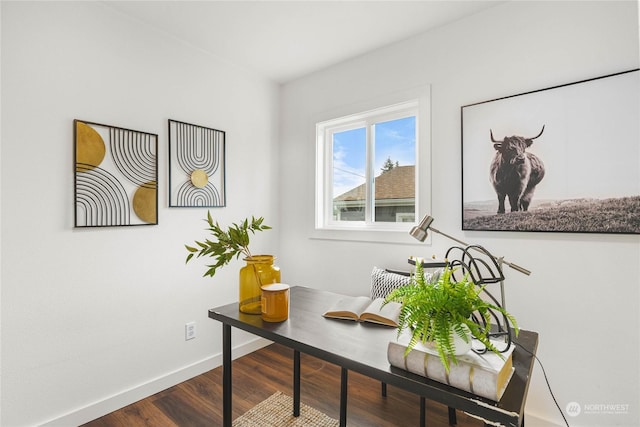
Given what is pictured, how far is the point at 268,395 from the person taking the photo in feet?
6.93

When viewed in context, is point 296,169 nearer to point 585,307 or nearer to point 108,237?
point 108,237

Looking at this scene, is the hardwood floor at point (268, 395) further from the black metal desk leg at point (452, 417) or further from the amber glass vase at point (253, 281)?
the amber glass vase at point (253, 281)

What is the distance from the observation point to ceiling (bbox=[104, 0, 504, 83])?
6.25ft

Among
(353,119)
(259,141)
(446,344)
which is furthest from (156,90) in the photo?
(446,344)

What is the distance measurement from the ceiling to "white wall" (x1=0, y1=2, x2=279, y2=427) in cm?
16

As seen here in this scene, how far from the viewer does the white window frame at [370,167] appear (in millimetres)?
2186

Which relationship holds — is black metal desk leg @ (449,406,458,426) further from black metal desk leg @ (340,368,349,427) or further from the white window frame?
the white window frame

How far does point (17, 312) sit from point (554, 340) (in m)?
2.89

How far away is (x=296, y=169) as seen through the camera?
2.97 m

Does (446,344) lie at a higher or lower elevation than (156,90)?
lower

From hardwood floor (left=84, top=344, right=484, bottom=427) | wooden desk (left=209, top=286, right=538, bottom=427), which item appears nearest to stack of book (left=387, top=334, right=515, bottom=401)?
wooden desk (left=209, top=286, right=538, bottom=427)

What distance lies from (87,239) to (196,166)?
86cm

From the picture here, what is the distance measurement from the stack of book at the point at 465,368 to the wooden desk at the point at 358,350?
0.06 feet

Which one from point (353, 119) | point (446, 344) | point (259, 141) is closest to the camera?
point (446, 344)
